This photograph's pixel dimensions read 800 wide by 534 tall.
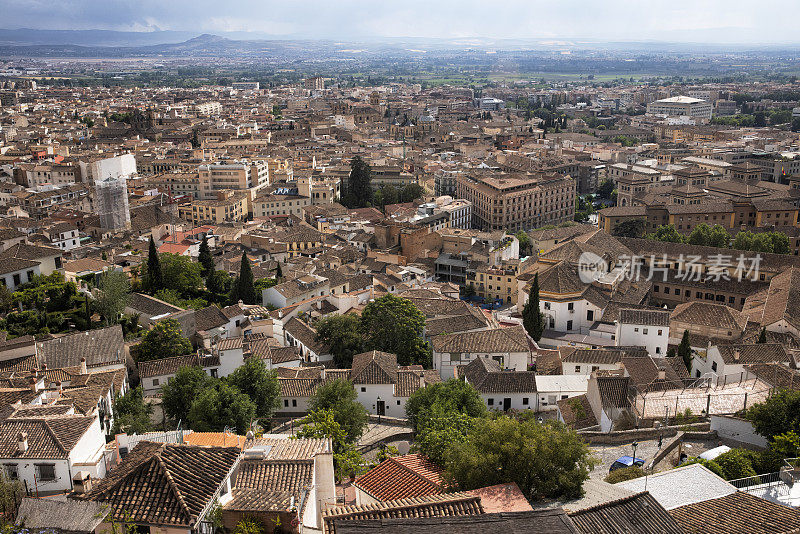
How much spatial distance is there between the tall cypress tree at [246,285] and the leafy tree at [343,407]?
471 inches

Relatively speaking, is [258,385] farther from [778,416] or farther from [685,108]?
[685,108]

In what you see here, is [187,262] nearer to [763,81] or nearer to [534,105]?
[534,105]

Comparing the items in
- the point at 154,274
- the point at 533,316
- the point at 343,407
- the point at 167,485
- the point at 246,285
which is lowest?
the point at 533,316

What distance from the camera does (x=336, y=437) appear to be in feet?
49.7

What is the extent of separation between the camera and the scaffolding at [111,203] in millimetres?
42250

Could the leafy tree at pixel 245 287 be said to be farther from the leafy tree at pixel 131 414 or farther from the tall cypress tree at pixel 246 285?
the leafy tree at pixel 131 414

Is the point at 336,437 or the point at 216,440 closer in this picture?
the point at 216,440

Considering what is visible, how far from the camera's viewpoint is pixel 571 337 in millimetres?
31188

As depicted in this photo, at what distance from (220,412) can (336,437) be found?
3427 mm

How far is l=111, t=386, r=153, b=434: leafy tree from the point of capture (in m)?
16.3

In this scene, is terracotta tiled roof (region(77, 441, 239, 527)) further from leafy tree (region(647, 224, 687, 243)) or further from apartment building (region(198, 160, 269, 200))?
apartment building (region(198, 160, 269, 200))

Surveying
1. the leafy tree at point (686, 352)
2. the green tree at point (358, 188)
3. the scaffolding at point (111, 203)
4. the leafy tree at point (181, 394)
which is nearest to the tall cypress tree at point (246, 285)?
the leafy tree at point (181, 394)

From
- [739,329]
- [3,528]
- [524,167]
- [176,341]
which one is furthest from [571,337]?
[524,167]

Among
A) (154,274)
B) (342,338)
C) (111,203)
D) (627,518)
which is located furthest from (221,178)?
(627,518)
